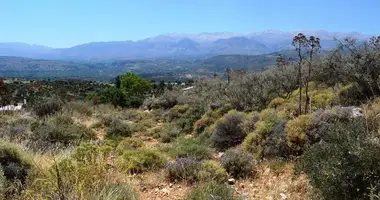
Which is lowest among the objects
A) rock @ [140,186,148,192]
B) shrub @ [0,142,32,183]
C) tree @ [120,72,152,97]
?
tree @ [120,72,152,97]

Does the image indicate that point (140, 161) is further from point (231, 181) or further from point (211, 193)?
point (211, 193)

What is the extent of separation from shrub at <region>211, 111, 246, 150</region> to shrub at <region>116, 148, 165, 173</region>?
2.21 m

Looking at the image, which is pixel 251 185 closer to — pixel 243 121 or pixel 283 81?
pixel 243 121

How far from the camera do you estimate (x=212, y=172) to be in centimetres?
599

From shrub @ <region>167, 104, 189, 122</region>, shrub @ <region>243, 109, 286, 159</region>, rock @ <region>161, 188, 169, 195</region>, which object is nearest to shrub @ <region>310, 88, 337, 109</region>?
shrub @ <region>243, 109, 286, 159</region>

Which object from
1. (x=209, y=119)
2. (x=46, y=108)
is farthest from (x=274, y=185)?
(x=46, y=108)

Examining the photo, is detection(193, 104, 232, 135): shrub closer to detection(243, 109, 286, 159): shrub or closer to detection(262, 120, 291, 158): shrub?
detection(243, 109, 286, 159): shrub

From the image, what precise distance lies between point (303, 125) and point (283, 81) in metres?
6.46

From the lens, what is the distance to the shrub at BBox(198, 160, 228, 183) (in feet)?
19.1

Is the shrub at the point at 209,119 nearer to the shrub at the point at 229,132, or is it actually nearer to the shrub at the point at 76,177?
the shrub at the point at 229,132

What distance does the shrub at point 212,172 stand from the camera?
5828 millimetres

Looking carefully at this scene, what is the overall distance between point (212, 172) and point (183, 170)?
20.9 inches

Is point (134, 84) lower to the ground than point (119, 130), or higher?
lower

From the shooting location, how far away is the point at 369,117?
5938 mm
